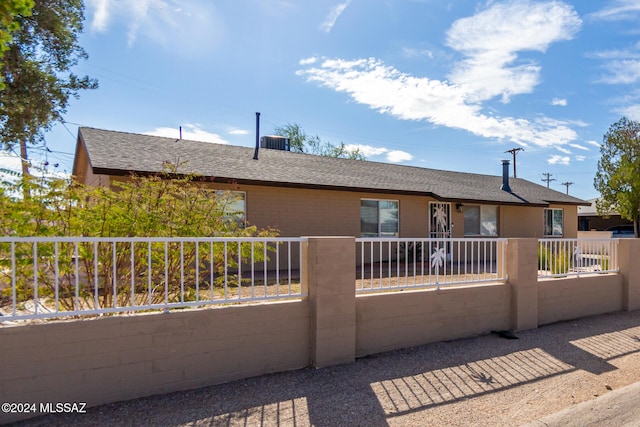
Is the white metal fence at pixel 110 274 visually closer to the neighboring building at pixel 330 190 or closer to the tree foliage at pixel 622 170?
the neighboring building at pixel 330 190

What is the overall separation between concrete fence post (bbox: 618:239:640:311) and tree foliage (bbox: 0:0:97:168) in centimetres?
1283

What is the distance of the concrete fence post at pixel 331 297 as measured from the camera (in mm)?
3965

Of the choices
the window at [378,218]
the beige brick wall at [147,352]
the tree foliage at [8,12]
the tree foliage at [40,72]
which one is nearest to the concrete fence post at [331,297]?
the beige brick wall at [147,352]

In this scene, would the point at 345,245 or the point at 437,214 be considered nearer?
the point at 345,245

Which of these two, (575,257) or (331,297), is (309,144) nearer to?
(575,257)

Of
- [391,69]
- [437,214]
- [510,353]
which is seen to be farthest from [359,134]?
[510,353]

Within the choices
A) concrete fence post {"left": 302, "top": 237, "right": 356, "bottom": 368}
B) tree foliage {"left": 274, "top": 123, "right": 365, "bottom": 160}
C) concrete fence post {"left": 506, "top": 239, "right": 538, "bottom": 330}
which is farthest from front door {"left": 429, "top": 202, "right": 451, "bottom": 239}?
tree foliage {"left": 274, "top": 123, "right": 365, "bottom": 160}

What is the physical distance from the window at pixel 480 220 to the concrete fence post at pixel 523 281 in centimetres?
802

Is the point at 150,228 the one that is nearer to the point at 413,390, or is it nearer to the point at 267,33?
the point at 413,390

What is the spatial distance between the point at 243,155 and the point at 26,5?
841 cm

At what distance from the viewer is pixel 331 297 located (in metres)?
4.03

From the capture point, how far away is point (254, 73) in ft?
50.0

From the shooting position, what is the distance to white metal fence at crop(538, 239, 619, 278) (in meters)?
6.55

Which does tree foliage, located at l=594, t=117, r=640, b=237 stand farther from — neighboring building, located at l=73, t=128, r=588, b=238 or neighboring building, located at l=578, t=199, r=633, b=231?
neighboring building, located at l=578, t=199, r=633, b=231
